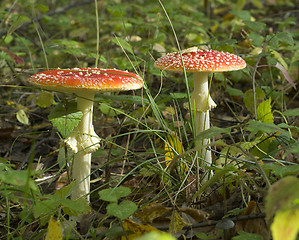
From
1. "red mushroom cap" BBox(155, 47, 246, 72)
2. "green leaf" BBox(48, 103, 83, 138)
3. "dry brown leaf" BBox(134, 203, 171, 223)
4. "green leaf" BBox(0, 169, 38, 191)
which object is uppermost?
"red mushroom cap" BBox(155, 47, 246, 72)

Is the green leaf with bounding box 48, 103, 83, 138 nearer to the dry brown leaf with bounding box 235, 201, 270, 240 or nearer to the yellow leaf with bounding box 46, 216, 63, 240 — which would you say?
the yellow leaf with bounding box 46, 216, 63, 240

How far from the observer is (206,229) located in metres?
1.89

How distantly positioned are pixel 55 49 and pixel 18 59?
1121 mm

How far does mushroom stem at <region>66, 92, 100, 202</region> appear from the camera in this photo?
2.33 m

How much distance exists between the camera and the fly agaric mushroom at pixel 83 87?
1960mm

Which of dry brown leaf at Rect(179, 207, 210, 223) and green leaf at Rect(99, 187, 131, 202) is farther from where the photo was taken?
dry brown leaf at Rect(179, 207, 210, 223)

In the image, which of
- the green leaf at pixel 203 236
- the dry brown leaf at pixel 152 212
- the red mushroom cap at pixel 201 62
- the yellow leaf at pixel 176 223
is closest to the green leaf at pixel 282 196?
the green leaf at pixel 203 236

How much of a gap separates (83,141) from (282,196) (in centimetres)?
155

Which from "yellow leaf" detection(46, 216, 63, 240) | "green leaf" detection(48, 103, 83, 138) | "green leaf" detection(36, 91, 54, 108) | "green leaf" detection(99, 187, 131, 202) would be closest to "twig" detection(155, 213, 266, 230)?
"green leaf" detection(99, 187, 131, 202)

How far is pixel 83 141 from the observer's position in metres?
2.39

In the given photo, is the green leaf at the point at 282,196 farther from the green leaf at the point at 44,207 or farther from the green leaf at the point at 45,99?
the green leaf at the point at 45,99

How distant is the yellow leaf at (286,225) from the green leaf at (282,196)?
0.03 metres

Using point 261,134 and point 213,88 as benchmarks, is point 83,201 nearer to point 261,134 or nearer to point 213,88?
point 261,134

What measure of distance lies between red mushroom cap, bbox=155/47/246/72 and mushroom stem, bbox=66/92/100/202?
579mm
